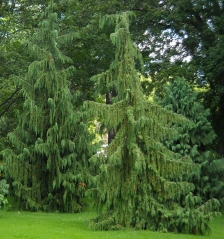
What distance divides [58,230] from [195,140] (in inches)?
219

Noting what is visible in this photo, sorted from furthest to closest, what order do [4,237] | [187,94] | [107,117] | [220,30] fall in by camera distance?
[220,30] → [187,94] → [107,117] → [4,237]

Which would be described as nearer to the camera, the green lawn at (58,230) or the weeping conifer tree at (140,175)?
the green lawn at (58,230)

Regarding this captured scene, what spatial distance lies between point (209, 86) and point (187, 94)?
5386mm

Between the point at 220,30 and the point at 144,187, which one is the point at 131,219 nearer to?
the point at 144,187

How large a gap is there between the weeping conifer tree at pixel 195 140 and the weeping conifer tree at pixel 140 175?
2257mm

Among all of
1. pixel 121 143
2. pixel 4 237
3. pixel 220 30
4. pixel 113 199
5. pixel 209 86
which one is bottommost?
pixel 4 237

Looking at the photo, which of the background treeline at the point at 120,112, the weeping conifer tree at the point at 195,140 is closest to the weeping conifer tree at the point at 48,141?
the background treeline at the point at 120,112

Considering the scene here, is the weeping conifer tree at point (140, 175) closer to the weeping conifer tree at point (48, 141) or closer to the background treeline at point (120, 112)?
the background treeline at point (120, 112)

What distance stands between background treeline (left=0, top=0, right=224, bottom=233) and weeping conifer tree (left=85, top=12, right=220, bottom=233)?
0.09 feet

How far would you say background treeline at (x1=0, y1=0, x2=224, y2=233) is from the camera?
491 inches

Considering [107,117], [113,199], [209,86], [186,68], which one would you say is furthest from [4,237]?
[209,86]

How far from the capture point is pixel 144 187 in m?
12.5

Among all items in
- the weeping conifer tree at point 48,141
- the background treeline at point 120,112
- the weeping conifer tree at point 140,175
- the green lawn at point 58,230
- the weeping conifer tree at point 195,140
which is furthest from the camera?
the weeping conifer tree at point 48,141

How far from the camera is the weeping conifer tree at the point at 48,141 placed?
1708 centimetres
